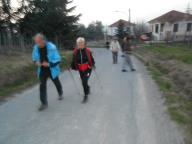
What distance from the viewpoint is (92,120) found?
555 centimetres

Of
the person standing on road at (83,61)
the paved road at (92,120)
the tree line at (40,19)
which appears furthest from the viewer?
the tree line at (40,19)

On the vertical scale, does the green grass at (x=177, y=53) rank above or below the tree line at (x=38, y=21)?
below

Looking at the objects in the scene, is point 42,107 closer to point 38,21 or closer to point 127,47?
point 127,47

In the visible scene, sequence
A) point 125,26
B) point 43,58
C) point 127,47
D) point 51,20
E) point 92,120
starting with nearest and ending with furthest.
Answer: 1. point 92,120
2. point 43,58
3. point 127,47
4. point 51,20
5. point 125,26

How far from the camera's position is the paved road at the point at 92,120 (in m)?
4.61

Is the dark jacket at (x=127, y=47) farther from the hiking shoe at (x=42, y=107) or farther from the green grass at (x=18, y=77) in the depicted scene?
the hiking shoe at (x=42, y=107)

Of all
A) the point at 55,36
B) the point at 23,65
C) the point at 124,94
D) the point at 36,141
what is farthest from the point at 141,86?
the point at 55,36

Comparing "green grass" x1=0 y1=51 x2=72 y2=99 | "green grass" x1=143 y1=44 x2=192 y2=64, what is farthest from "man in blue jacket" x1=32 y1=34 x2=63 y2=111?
"green grass" x1=143 y1=44 x2=192 y2=64

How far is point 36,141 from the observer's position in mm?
4531

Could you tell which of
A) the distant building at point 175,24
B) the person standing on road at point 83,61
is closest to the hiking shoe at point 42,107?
the person standing on road at point 83,61

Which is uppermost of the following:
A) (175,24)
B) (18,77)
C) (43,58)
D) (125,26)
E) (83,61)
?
(175,24)

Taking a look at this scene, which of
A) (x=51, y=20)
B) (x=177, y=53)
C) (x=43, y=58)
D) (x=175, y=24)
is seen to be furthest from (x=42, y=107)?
(x=175, y=24)

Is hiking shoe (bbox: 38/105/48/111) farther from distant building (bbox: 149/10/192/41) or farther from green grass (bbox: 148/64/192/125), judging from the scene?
distant building (bbox: 149/10/192/41)

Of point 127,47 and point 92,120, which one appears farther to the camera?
point 127,47
